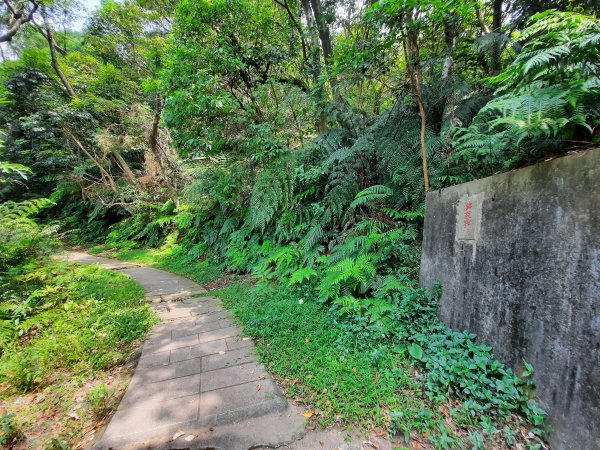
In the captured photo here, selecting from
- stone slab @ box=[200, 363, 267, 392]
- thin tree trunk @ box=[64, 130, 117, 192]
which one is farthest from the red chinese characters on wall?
thin tree trunk @ box=[64, 130, 117, 192]

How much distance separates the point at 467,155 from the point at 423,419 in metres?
2.34

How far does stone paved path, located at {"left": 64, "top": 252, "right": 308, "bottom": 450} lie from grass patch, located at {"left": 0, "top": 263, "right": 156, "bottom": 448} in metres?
0.26

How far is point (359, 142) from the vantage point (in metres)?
4.10

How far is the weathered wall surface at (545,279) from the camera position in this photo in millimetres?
1373

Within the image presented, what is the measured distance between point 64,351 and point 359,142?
181 inches

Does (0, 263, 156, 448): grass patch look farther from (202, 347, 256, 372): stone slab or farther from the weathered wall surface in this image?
the weathered wall surface

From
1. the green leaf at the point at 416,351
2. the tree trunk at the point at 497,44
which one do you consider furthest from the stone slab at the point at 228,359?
the tree trunk at the point at 497,44

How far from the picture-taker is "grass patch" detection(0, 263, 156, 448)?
202cm

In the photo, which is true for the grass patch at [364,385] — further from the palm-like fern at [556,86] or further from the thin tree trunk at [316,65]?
the thin tree trunk at [316,65]

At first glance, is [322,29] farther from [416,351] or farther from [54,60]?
[54,60]

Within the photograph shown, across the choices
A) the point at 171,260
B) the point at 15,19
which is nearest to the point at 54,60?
the point at 15,19

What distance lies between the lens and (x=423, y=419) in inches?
67.6

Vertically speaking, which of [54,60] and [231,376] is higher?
[54,60]

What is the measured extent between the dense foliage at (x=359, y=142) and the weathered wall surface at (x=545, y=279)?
16 centimetres
